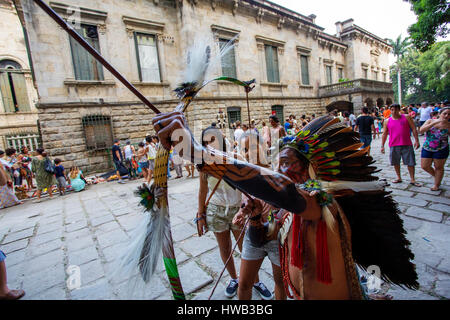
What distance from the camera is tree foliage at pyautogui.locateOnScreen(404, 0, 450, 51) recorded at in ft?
35.3

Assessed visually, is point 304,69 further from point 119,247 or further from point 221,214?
point 119,247

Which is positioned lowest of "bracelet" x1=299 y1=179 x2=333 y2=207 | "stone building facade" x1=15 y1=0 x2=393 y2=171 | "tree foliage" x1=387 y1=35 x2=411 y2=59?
"bracelet" x1=299 y1=179 x2=333 y2=207

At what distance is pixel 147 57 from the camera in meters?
11.7

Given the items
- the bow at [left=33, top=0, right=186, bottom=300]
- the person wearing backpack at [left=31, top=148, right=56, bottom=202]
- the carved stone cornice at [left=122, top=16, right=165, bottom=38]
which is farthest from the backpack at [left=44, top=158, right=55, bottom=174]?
the bow at [left=33, top=0, right=186, bottom=300]

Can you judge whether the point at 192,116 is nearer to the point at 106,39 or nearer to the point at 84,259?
the point at 106,39

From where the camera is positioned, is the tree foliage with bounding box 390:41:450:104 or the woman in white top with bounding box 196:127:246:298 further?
the tree foliage with bounding box 390:41:450:104

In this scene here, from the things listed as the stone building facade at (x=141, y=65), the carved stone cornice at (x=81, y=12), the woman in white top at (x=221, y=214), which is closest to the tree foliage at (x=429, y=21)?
the stone building facade at (x=141, y=65)

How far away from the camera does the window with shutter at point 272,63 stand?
16281 millimetres

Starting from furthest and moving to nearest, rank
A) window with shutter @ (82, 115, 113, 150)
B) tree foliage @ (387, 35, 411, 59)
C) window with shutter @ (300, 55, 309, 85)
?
tree foliage @ (387, 35, 411, 59), window with shutter @ (300, 55, 309, 85), window with shutter @ (82, 115, 113, 150)

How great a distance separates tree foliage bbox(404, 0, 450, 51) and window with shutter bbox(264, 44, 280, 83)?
8.13 metres

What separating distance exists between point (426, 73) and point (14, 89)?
166ft

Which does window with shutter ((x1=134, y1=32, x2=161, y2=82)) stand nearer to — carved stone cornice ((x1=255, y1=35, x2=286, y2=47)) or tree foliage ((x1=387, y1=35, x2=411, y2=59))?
carved stone cornice ((x1=255, y1=35, x2=286, y2=47))

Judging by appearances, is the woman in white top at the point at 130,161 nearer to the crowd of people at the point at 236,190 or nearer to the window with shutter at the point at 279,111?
the crowd of people at the point at 236,190
